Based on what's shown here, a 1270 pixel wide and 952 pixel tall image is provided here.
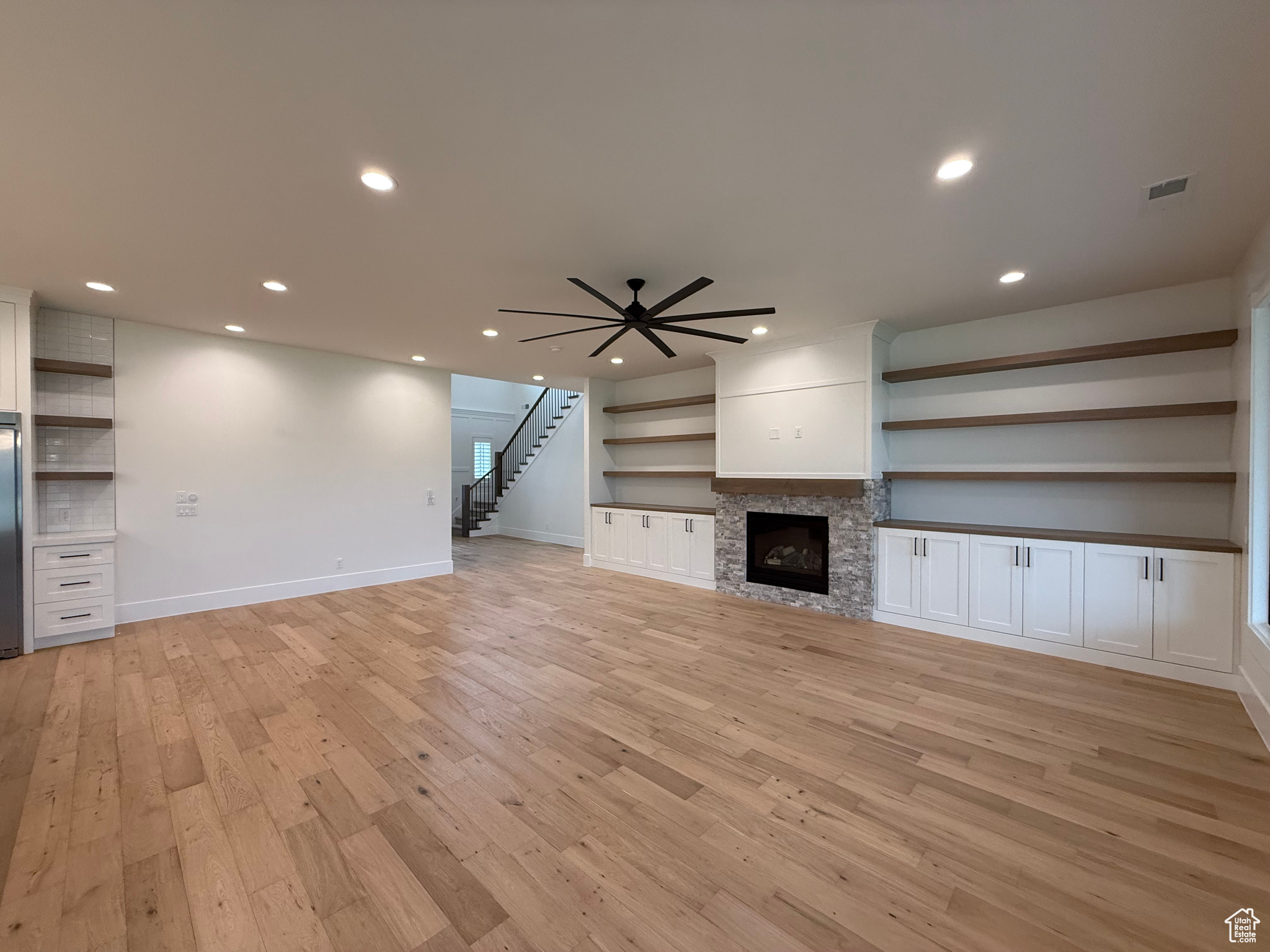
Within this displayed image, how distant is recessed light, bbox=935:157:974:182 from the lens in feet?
7.40

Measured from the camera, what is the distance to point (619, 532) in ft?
24.0

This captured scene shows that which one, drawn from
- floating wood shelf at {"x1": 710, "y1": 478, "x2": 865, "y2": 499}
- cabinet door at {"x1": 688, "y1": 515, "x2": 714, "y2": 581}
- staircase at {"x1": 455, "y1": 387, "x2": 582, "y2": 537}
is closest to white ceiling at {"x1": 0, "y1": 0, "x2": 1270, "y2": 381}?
floating wood shelf at {"x1": 710, "y1": 478, "x2": 865, "y2": 499}

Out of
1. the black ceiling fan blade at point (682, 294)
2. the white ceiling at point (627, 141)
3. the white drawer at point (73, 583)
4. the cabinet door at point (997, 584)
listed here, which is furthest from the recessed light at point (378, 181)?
the cabinet door at point (997, 584)

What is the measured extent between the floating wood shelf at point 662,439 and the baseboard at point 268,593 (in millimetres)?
3079

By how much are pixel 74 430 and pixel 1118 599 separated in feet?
29.1

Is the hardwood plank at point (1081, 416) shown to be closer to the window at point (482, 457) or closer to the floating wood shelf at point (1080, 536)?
→ the floating wood shelf at point (1080, 536)

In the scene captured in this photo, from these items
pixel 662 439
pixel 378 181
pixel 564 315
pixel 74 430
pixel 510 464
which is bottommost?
pixel 510 464

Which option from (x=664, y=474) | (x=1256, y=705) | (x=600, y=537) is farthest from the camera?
(x=600, y=537)

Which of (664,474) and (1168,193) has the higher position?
(1168,193)

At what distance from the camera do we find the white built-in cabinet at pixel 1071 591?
342cm

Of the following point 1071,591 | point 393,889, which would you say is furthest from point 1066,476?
point 393,889

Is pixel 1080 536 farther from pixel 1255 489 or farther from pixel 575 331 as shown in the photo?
pixel 575 331

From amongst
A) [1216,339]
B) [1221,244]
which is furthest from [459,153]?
[1216,339]

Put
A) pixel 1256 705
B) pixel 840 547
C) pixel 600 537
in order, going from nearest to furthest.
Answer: pixel 1256 705 → pixel 840 547 → pixel 600 537
